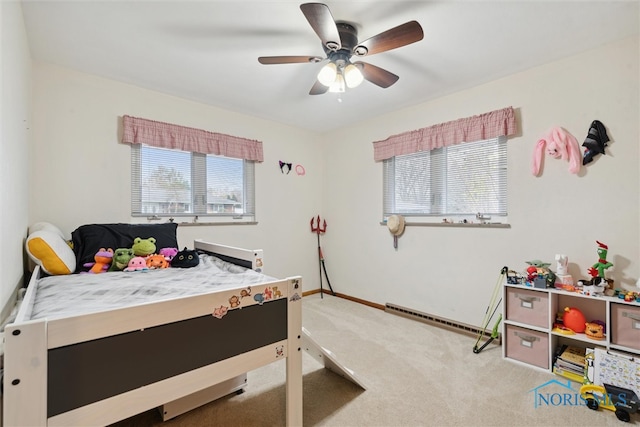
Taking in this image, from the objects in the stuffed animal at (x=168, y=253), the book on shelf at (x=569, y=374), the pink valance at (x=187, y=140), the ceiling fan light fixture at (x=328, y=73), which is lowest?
the book on shelf at (x=569, y=374)

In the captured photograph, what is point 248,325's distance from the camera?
1285 mm

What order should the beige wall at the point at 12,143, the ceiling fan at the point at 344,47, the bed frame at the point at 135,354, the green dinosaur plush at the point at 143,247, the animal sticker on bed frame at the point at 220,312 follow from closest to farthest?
1. the bed frame at the point at 135,354
2. the animal sticker on bed frame at the point at 220,312
3. the beige wall at the point at 12,143
4. the ceiling fan at the point at 344,47
5. the green dinosaur plush at the point at 143,247

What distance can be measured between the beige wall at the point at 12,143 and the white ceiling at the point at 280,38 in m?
0.35

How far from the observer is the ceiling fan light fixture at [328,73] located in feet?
6.44

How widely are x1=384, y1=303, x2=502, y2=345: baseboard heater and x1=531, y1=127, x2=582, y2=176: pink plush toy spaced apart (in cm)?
156

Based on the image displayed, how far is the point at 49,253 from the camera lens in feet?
6.12

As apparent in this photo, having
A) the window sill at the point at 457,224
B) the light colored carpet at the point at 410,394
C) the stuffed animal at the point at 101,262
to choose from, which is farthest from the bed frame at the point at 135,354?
the window sill at the point at 457,224

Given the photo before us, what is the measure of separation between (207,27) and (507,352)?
3.33 metres

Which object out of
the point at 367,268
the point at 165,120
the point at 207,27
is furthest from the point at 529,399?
the point at 165,120

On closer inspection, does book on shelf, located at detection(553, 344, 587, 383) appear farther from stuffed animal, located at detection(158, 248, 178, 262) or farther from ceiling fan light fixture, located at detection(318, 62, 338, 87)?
stuffed animal, located at detection(158, 248, 178, 262)

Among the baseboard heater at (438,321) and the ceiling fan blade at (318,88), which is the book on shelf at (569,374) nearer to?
the baseboard heater at (438,321)

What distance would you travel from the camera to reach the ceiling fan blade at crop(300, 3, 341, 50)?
1436mm

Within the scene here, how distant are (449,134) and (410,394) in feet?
7.89

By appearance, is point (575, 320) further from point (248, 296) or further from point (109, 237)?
point (109, 237)
